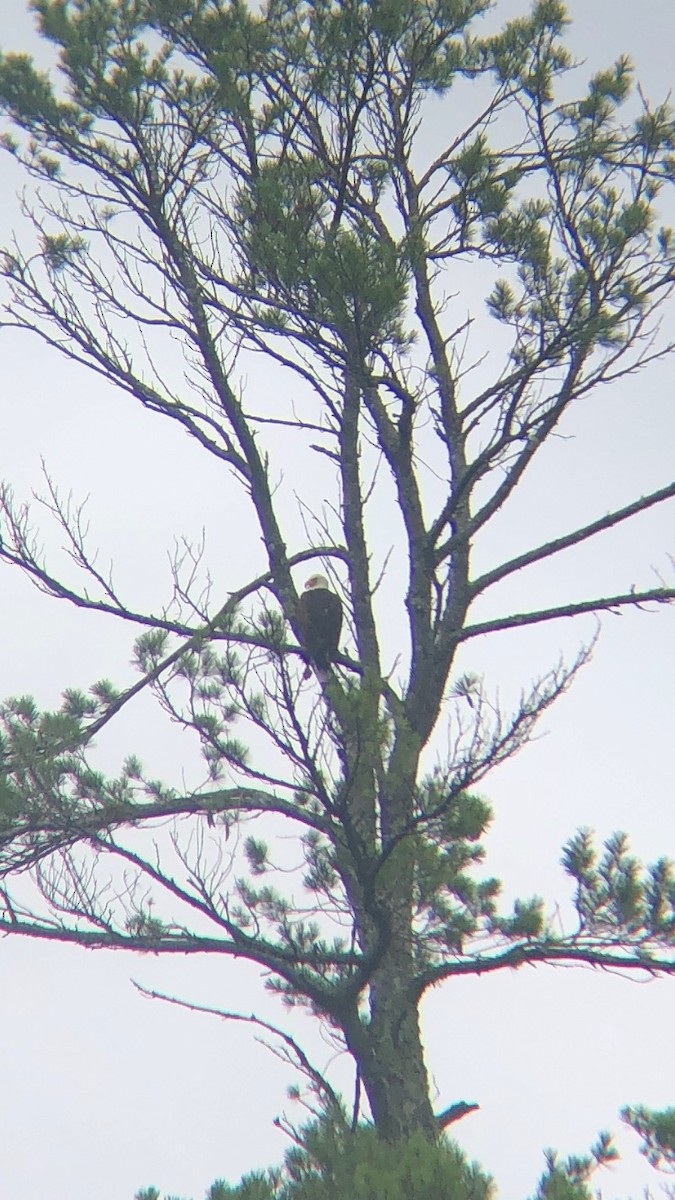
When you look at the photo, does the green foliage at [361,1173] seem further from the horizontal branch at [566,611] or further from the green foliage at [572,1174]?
the horizontal branch at [566,611]

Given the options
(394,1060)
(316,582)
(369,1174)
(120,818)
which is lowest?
(369,1174)

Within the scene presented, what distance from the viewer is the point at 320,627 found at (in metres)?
5.63

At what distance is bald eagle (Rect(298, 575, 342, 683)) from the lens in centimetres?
534

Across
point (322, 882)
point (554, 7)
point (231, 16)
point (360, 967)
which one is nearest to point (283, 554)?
point (322, 882)

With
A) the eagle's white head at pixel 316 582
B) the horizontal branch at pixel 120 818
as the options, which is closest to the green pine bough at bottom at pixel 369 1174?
the horizontal branch at pixel 120 818

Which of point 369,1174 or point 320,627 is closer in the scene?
point 369,1174

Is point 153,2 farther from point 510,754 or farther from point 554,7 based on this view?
point 510,754

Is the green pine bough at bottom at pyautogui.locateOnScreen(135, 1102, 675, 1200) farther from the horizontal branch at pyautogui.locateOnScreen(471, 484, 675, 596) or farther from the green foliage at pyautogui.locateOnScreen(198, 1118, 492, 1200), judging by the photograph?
the horizontal branch at pyautogui.locateOnScreen(471, 484, 675, 596)

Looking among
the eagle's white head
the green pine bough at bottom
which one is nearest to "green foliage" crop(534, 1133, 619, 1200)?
the green pine bough at bottom

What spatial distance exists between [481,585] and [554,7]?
2.33 metres

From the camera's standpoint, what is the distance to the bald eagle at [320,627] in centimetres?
534

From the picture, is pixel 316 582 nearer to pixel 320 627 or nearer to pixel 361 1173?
pixel 320 627

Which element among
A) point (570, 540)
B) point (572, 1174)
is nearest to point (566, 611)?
point (570, 540)

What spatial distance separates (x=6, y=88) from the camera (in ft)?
18.2
